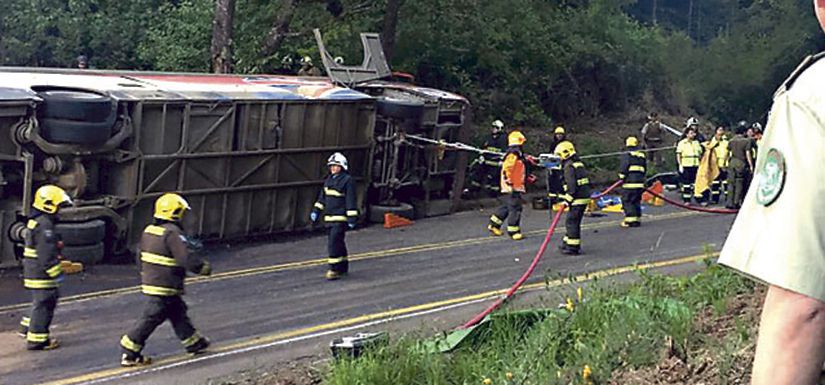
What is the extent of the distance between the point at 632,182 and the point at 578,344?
11.7m

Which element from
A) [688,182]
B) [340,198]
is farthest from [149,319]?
[688,182]

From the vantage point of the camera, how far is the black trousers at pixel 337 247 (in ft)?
43.3

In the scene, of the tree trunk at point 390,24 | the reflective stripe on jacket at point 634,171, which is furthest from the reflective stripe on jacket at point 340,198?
the tree trunk at point 390,24

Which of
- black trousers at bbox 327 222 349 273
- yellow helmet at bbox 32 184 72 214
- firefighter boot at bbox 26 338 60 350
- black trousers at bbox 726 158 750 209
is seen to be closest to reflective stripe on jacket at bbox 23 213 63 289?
yellow helmet at bbox 32 184 72 214

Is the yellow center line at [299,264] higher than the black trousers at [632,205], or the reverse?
the black trousers at [632,205]

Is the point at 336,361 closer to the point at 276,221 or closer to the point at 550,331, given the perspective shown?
the point at 550,331

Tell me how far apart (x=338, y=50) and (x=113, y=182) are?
11318mm

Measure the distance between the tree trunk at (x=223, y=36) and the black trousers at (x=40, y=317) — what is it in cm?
1298

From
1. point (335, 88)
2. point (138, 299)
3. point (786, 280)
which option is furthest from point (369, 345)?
point (335, 88)

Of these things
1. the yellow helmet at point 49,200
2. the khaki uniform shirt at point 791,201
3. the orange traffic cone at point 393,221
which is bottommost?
the orange traffic cone at point 393,221

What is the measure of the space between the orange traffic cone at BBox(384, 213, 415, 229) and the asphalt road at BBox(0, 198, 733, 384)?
0.28 m

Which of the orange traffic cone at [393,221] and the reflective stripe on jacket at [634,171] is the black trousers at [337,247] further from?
the reflective stripe on jacket at [634,171]

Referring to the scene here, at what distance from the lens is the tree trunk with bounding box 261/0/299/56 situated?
77.2 feet

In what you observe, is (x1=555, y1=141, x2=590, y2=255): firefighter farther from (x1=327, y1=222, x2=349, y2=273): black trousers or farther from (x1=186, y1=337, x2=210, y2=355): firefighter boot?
(x1=186, y1=337, x2=210, y2=355): firefighter boot
